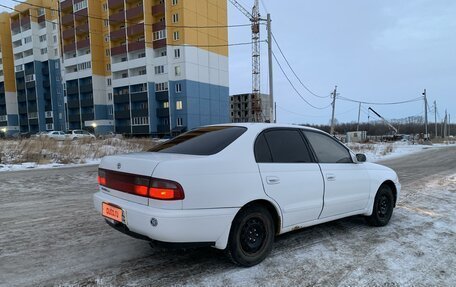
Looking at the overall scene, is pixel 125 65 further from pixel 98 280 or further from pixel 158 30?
pixel 98 280

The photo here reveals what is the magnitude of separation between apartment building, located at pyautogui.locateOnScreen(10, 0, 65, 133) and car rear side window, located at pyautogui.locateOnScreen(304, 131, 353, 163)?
235ft

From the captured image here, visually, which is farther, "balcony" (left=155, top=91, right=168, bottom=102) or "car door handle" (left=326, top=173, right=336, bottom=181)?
"balcony" (left=155, top=91, right=168, bottom=102)

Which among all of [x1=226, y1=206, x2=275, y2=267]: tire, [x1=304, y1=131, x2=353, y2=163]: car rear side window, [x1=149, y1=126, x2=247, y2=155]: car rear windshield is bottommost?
[x1=226, y1=206, x2=275, y2=267]: tire

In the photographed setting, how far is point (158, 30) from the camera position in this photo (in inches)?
2085

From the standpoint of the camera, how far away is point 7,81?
74.9 metres

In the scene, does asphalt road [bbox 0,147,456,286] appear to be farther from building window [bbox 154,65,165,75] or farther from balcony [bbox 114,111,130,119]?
balcony [bbox 114,111,130,119]

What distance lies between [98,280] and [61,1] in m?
70.7

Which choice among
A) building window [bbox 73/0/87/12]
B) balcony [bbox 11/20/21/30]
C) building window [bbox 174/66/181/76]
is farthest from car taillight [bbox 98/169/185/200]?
balcony [bbox 11/20/21/30]

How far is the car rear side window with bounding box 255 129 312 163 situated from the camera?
4.04 metres

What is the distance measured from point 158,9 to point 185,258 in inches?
2119

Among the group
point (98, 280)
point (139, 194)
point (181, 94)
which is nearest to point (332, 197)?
point (139, 194)

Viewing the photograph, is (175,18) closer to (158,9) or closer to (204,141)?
(158,9)

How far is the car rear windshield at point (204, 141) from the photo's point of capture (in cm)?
385

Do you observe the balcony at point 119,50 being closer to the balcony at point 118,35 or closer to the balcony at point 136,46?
the balcony at point 136,46
